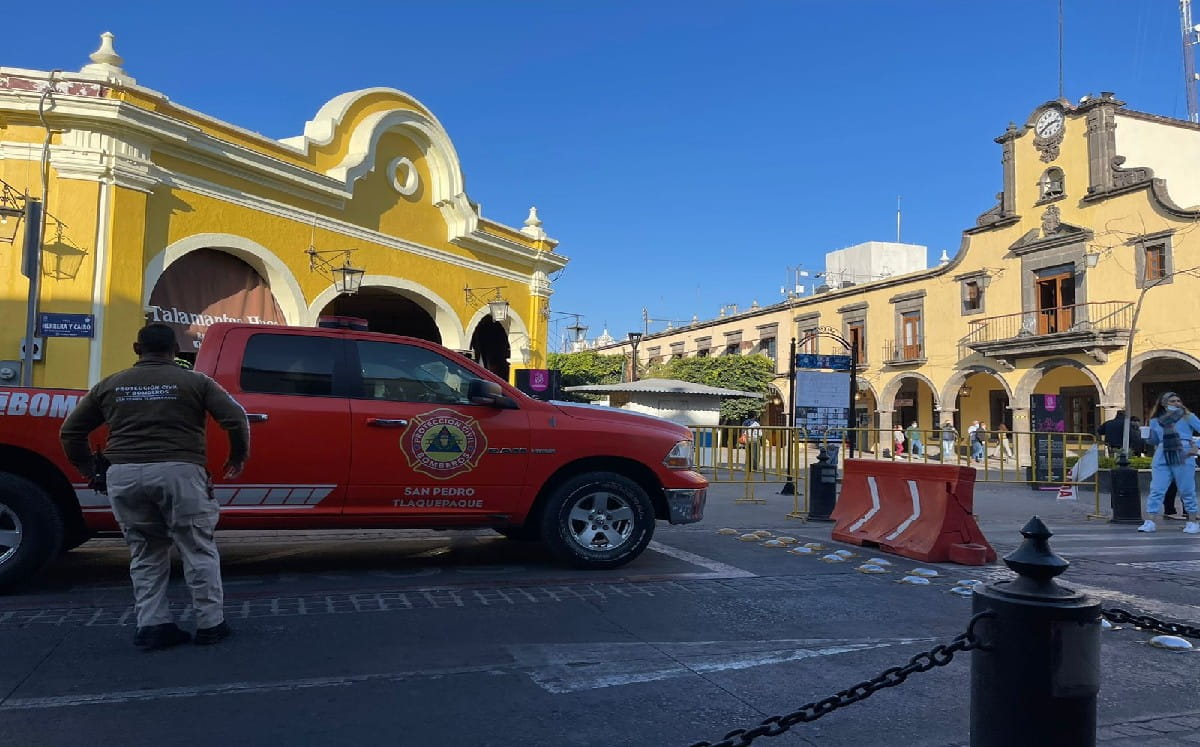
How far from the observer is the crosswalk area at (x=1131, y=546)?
7983 millimetres

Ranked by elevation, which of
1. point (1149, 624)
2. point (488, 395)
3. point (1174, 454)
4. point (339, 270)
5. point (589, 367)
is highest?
point (589, 367)

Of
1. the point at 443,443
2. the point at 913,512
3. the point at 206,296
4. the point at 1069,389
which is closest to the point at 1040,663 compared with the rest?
the point at 443,443

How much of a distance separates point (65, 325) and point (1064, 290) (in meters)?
30.7

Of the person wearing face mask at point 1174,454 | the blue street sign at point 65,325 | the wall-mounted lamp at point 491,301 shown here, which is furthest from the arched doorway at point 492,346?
the person wearing face mask at point 1174,454

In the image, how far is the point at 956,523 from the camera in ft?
24.7

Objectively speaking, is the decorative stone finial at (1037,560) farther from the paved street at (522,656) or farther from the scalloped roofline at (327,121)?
the scalloped roofline at (327,121)

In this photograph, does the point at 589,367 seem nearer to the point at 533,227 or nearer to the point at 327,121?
the point at 533,227

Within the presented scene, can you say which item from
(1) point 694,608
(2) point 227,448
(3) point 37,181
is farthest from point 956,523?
(3) point 37,181

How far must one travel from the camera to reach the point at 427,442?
6.21 metres

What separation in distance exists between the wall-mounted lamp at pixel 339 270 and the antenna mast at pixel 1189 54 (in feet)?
125

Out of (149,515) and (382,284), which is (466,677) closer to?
(149,515)

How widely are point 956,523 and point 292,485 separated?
564 centimetres

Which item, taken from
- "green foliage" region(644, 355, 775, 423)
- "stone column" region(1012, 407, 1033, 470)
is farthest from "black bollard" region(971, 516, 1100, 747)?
"green foliage" region(644, 355, 775, 423)

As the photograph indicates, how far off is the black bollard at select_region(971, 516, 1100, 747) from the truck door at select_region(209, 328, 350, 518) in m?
4.61
